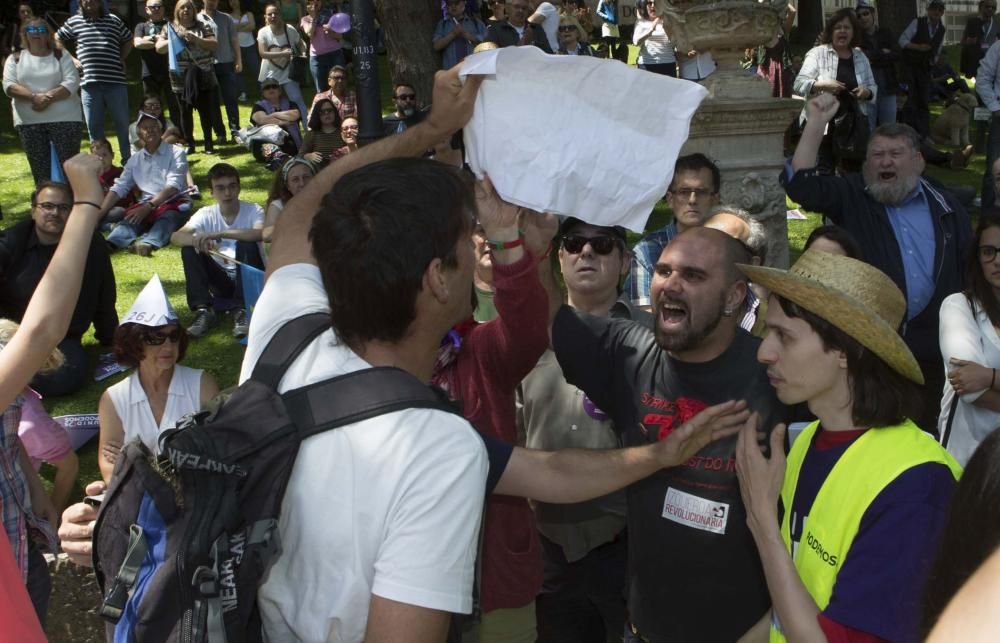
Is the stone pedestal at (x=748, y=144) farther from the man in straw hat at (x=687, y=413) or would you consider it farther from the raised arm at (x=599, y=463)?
the raised arm at (x=599, y=463)

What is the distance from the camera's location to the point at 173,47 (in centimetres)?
1254

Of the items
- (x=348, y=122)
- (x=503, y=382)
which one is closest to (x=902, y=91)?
(x=348, y=122)

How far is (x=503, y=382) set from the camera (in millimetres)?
2861

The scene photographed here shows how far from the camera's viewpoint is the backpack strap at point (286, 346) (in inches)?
77.2

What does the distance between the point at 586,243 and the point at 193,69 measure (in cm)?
995

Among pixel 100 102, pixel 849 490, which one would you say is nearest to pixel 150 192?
pixel 100 102

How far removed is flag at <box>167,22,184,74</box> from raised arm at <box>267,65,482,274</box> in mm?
10903

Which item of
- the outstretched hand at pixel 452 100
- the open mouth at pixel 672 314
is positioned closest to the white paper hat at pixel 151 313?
the outstretched hand at pixel 452 100

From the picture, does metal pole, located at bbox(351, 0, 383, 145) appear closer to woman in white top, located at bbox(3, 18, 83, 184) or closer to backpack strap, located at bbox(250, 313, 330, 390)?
backpack strap, located at bbox(250, 313, 330, 390)

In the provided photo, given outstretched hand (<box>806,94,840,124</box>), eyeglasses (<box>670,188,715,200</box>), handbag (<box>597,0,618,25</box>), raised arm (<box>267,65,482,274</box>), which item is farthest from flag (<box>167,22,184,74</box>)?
raised arm (<box>267,65,482,274</box>)

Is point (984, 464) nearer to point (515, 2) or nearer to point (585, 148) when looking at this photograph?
point (585, 148)

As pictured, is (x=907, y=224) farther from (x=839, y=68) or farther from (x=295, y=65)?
(x=295, y=65)

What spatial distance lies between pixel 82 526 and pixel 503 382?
3.72ft

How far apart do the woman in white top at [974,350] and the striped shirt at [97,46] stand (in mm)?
9768
